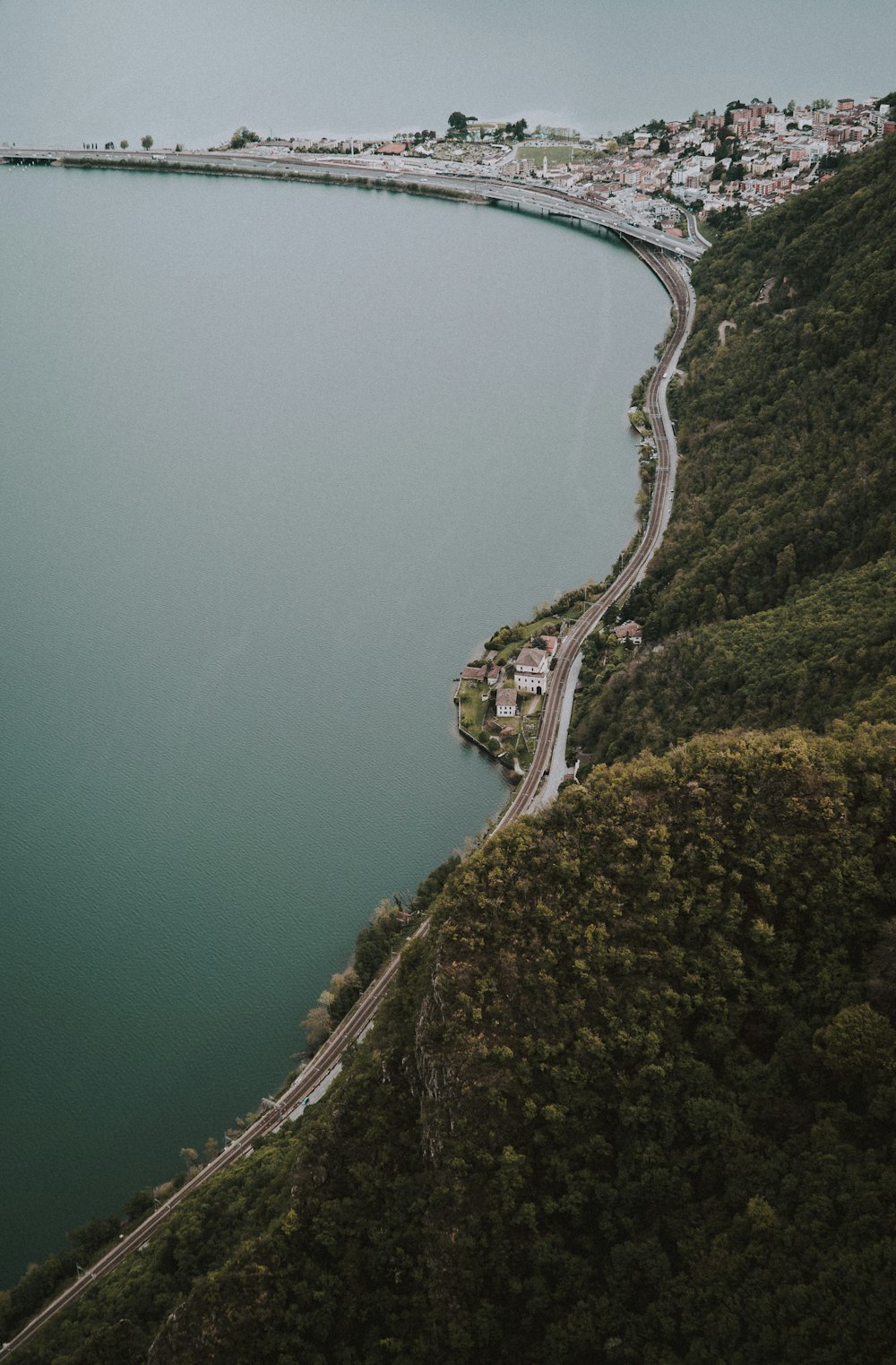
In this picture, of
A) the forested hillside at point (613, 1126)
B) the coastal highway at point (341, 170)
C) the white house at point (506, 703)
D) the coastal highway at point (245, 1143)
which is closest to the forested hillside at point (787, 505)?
the white house at point (506, 703)

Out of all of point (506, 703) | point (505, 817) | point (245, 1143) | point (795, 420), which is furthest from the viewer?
point (795, 420)

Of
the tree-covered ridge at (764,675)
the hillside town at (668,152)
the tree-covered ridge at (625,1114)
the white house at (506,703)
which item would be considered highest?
the hillside town at (668,152)

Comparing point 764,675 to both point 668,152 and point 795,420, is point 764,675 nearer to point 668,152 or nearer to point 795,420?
point 795,420

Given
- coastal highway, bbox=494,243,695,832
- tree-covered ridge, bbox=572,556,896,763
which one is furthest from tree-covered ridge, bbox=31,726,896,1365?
coastal highway, bbox=494,243,695,832

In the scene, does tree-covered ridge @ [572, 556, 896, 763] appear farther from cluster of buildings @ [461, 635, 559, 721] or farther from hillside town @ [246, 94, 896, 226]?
hillside town @ [246, 94, 896, 226]

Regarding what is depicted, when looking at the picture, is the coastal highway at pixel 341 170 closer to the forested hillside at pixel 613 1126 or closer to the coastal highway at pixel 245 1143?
the coastal highway at pixel 245 1143

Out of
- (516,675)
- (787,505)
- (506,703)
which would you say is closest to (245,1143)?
(506,703)
